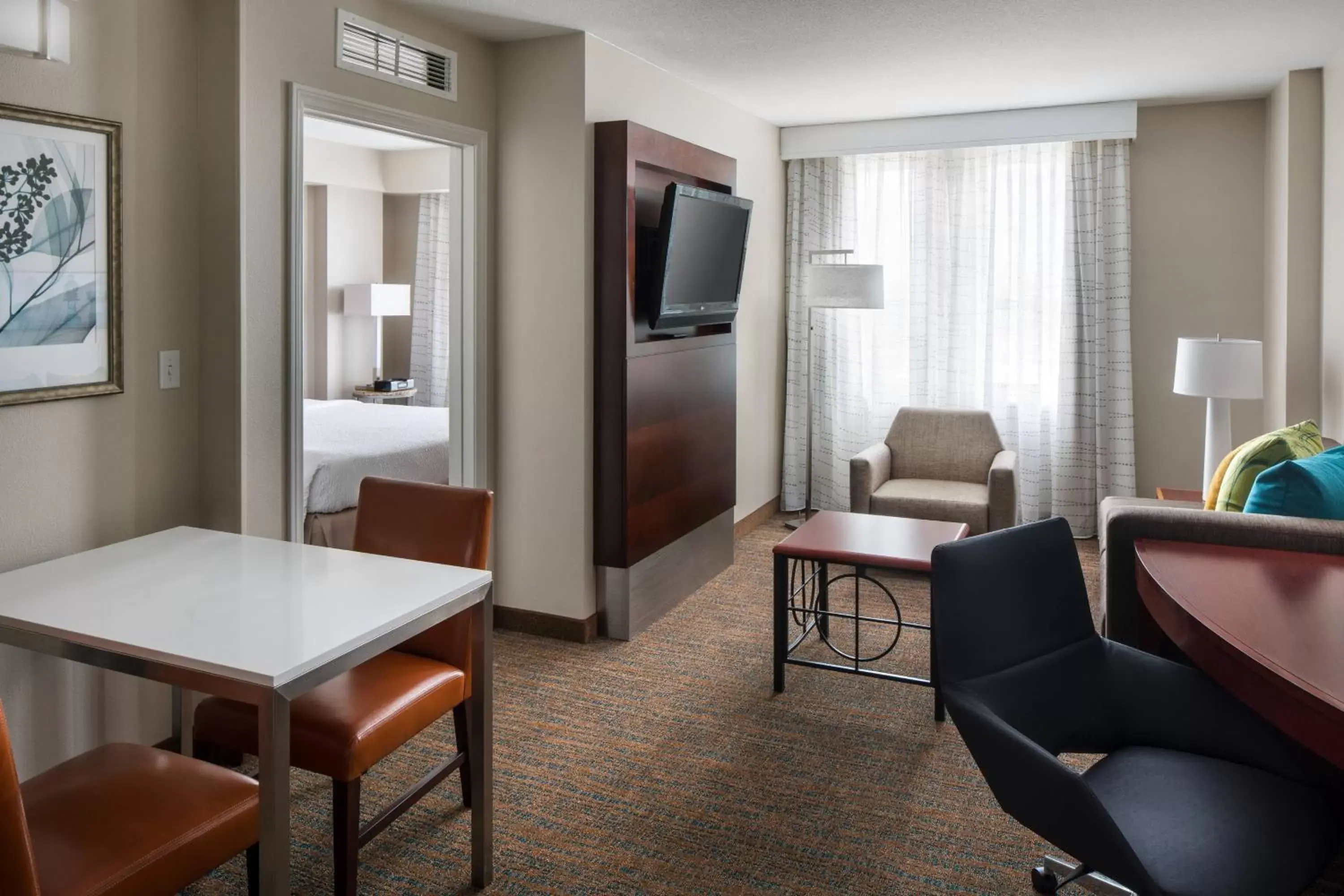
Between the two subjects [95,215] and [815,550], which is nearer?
[95,215]

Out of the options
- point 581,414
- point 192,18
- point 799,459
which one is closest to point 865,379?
point 799,459

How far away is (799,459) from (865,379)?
2.25 ft

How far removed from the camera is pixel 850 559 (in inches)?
132

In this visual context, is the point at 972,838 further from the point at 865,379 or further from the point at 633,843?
the point at 865,379

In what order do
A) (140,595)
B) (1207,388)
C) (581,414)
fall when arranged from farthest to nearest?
(1207,388)
(581,414)
(140,595)

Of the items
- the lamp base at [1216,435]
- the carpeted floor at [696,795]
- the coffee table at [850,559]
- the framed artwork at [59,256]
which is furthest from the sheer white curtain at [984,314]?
the framed artwork at [59,256]

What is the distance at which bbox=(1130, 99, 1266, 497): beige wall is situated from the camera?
17.6 feet

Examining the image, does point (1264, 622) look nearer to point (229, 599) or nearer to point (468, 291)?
point (229, 599)

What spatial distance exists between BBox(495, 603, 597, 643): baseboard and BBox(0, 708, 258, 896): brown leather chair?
209 centimetres

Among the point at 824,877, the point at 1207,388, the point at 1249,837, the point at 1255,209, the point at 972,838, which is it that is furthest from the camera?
the point at 1255,209

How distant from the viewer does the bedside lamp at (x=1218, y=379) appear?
4215mm

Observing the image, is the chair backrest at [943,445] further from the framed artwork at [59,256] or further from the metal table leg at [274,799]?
the metal table leg at [274,799]

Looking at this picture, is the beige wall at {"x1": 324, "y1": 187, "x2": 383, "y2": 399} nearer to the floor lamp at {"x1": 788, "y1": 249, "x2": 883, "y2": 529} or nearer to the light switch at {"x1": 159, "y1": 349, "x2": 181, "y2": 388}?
the floor lamp at {"x1": 788, "y1": 249, "x2": 883, "y2": 529}

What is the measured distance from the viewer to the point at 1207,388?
4.27 m
